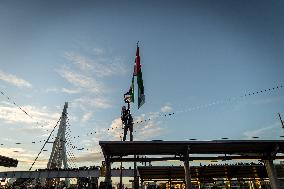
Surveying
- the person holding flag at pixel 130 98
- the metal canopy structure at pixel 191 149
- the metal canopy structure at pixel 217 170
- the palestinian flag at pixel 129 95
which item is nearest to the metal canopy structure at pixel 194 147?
the metal canopy structure at pixel 191 149

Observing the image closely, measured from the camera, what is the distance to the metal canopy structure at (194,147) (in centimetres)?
1364

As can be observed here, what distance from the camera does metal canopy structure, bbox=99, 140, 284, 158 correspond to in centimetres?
1364

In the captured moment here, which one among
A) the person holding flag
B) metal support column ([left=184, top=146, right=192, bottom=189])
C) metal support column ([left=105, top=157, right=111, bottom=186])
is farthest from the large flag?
metal support column ([left=184, top=146, right=192, bottom=189])

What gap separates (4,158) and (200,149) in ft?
48.3

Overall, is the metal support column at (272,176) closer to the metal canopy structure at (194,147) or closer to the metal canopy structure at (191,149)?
the metal canopy structure at (191,149)

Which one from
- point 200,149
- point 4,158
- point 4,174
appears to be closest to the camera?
point 200,149

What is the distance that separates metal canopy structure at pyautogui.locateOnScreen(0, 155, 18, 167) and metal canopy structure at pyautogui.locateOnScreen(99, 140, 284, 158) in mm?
9620

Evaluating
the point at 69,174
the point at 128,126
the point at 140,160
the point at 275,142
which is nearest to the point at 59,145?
the point at 69,174

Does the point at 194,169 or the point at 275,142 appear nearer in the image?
the point at 275,142

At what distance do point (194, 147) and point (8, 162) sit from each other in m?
15.2

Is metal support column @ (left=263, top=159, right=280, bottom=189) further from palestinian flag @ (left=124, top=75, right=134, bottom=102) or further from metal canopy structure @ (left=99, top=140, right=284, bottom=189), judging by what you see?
palestinian flag @ (left=124, top=75, right=134, bottom=102)

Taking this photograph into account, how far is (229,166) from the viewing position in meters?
19.9

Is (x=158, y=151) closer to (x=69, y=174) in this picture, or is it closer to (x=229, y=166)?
(x=229, y=166)

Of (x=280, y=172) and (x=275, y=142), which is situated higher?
(x=275, y=142)
